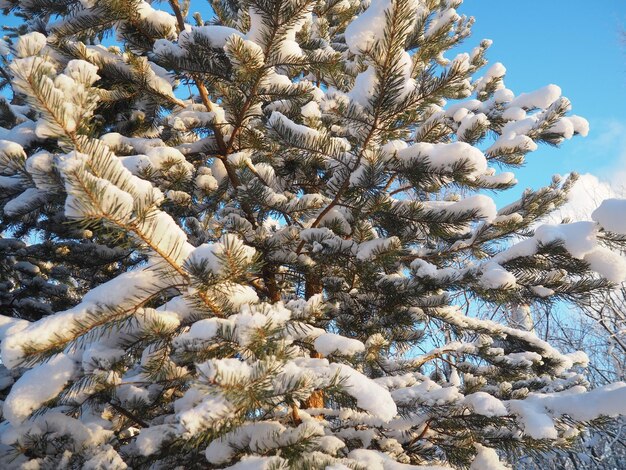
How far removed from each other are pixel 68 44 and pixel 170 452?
2.53 metres

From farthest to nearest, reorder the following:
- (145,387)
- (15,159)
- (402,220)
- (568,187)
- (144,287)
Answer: (568,187) → (402,220) → (145,387) → (15,159) → (144,287)

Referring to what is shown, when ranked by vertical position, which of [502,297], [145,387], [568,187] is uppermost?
[568,187]

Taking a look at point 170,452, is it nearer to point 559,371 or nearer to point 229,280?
point 229,280

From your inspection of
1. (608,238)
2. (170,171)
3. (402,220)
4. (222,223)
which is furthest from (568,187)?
(170,171)

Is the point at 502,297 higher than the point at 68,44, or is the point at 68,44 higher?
the point at 68,44

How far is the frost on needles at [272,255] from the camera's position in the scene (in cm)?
132

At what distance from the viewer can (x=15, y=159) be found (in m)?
1.88

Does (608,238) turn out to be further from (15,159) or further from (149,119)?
(149,119)

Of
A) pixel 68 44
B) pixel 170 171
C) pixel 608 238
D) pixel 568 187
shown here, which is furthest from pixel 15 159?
pixel 568 187

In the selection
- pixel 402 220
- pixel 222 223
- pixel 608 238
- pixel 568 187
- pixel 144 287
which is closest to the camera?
pixel 144 287

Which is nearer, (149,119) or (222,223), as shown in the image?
(222,223)

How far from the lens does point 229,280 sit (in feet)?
4.63

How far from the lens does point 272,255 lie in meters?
2.79

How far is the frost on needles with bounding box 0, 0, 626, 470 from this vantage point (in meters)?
1.32
